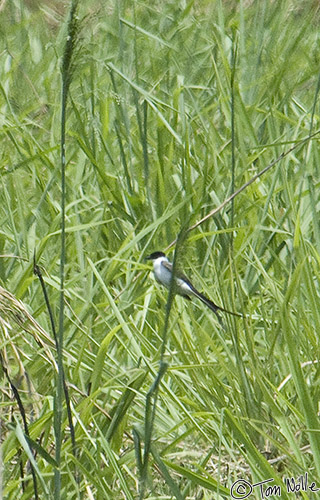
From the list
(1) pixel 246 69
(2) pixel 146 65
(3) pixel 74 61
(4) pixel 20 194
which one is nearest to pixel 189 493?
(3) pixel 74 61

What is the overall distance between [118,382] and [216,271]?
0.97ft

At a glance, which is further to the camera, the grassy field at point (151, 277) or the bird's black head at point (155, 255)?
the bird's black head at point (155, 255)

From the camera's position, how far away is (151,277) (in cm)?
251

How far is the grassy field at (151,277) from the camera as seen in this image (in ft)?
5.53

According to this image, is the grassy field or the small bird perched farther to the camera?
the small bird perched

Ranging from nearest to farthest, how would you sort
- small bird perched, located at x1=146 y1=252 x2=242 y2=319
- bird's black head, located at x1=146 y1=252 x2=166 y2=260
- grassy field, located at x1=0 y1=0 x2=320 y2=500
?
grassy field, located at x1=0 y1=0 x2=320 y2=500
small bird perched, located at x1=146 y1=252 x2=242 y2=319
bird's black head, located at x1=146 y1=252 x2=166 y2=260

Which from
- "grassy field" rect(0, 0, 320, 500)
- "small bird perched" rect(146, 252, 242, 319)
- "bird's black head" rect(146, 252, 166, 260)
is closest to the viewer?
"grassy field" rect(0, 0, 320, 500)

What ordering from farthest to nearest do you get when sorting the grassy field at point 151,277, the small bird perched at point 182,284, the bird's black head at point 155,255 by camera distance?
the bird's black head at point 155,255, the small bird perched at point 182,284, the grassy field at point 151,277

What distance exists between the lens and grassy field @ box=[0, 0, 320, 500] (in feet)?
5.53

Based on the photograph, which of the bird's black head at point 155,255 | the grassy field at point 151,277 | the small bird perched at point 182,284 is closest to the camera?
the grassy field at point 151,277

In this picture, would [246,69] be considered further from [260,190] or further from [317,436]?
[317,436]

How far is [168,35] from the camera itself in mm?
3842

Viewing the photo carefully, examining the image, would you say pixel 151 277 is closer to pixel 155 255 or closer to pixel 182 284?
pixel 155 255

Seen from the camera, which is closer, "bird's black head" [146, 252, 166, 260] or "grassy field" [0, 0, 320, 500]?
"grassy field" [0, 0, 320, 500]
